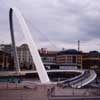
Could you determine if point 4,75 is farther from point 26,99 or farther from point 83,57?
point 26,99

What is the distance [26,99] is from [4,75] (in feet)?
268

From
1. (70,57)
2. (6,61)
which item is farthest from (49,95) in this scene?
(70,57)

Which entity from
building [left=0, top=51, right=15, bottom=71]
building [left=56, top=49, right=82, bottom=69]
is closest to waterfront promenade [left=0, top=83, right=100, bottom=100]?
building [left=0, top=51, right=15, bottom=71]

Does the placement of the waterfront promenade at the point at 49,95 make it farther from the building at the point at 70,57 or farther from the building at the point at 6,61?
the building at the point at 70,57

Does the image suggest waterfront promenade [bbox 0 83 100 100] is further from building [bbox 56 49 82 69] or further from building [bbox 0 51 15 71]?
building [bbox 56 49 82 69]

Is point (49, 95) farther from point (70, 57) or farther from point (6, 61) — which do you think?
point (70, 57)

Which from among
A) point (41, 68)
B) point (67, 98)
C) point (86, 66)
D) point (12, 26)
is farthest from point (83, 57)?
point (67, 98)

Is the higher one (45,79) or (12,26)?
(12,26)

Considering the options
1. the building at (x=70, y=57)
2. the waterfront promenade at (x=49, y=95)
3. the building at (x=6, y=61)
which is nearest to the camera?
the waterfront promenade at (x=49, y=95)

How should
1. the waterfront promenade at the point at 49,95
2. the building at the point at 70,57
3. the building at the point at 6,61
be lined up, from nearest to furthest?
the waterfront promenade at the point at 49,95
the building at the point at 6,61
the building at the point at 70,57

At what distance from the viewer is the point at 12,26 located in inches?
3536

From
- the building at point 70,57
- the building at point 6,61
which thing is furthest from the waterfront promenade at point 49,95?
the building at point 70,57

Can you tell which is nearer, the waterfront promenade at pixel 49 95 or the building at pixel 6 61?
the waterfront promenade at pixel 49 95

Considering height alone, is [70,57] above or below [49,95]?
above
